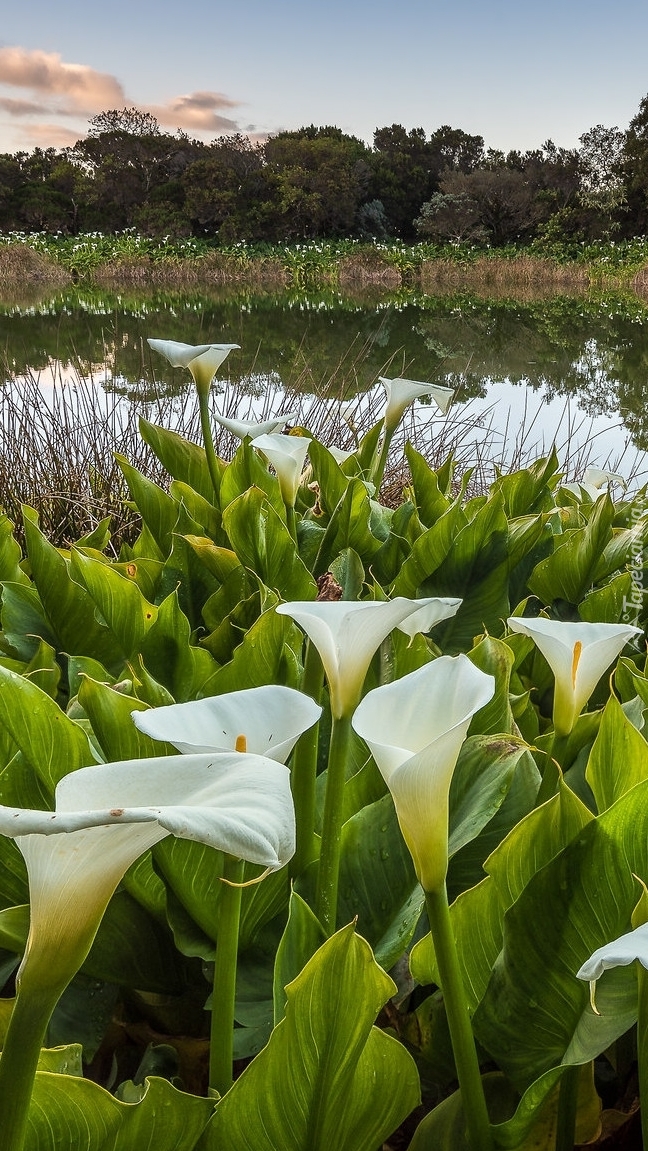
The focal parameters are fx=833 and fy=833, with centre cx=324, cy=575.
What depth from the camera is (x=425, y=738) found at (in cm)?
51

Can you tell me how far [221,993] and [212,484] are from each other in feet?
3.97

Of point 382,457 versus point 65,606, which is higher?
point 382,457

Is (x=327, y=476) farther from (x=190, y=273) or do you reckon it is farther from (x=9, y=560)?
(x=190, y=273)

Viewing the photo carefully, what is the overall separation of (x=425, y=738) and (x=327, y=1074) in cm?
20

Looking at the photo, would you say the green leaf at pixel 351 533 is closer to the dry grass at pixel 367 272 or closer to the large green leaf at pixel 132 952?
the large green leaf at pixel 132 952

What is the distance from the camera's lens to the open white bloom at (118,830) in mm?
300

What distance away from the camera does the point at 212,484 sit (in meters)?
1.64

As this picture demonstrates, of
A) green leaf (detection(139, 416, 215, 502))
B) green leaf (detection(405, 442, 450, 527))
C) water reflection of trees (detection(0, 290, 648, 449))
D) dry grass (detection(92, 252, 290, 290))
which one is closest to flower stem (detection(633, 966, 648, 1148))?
green leaf (detection(405, 442, 450, 527))

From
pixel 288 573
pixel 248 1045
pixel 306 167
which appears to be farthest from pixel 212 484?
pixel 306 167

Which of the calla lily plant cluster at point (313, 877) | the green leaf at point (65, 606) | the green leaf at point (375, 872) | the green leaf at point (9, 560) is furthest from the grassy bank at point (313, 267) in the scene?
the green leaf at point (375, 872)

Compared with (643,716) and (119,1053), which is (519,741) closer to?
(643,716)

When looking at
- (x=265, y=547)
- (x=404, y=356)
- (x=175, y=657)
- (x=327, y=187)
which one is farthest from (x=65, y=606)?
(x=327, y=187)

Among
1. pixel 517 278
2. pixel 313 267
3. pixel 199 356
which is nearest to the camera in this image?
pixel 199 356

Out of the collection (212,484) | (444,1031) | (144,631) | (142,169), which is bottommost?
(444,1031)
